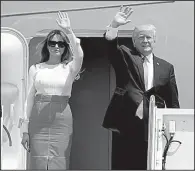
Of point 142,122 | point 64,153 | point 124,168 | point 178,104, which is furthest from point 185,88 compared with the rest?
point 64,153

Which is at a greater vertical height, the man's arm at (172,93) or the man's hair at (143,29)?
the man's hair at (143,29)

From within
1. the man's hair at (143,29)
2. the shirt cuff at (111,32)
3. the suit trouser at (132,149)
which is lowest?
the suit trouser at (132,149)

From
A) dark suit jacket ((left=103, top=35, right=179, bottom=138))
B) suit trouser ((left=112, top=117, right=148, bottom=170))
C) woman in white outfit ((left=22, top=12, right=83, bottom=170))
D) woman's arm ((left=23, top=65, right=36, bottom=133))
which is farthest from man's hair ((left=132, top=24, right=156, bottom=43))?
woman's arm ((left=23, top=65, right=36, bottom=133))

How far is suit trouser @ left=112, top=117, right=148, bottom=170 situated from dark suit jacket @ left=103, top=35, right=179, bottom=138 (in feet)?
0.14

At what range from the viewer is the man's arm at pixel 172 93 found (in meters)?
3.89

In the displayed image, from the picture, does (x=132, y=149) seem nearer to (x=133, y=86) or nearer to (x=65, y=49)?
(x=133, y=86)

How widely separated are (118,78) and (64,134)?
1.82ft

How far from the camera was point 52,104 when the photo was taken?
13.0 ft

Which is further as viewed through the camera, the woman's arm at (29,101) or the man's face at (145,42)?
the woman's arm at (29,101)

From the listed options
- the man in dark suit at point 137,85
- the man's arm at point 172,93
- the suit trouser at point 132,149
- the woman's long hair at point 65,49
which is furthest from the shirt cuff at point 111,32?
the suit trouser at point 132,149

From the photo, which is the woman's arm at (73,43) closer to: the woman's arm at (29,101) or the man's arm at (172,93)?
the woman's arm at (29,101)

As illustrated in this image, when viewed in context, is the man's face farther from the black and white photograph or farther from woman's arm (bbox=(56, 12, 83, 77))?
woman's arm (bbox=(56, 12, 83, 77))

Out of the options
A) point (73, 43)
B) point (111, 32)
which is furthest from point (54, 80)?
point (111, 32)

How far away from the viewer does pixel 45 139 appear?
13.1ft
